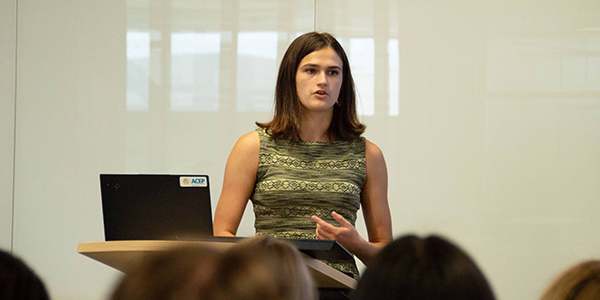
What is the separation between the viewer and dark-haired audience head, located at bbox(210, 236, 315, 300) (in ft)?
2.03

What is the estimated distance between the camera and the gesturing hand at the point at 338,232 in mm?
1579

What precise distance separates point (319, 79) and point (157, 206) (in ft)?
2.70

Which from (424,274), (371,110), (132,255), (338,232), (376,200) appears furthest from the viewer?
(371,110)

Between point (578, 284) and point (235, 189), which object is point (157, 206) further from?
point (578, 284)

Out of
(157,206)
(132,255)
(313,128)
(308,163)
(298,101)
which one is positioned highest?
(298,101)

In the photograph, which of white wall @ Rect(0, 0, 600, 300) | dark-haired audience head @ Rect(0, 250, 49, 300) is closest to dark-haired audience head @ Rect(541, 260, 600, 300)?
dark-haired audience head @ Rect(0, 250, 49, 300)

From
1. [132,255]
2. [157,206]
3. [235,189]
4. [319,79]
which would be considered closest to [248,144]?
[235,189]

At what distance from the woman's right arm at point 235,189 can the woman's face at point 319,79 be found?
28 centimetres

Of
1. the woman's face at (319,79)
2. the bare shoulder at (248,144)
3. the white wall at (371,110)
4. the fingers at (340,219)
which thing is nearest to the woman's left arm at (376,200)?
the woman's face at (319,79)

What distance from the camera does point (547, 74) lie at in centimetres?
386

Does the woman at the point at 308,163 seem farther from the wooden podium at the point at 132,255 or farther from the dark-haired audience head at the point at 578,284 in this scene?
the dark-haired audience head at the point at 578,284

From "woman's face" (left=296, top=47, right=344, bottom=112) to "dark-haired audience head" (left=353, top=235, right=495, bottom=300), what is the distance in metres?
1.42

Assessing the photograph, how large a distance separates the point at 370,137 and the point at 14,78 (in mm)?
2462

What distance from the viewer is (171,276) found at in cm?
62
